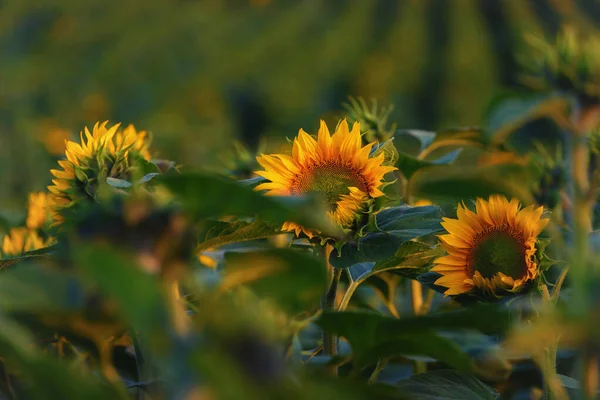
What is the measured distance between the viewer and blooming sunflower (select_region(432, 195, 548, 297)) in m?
0.51

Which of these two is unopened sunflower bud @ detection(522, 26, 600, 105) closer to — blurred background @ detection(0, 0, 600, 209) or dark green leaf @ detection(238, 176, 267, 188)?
dark green leaf @ detection(238, 176, 267, 188)

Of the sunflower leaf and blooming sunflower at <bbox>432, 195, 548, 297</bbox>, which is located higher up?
blooming sunflower at <bbox>432, 195, 548, 297</bbox>

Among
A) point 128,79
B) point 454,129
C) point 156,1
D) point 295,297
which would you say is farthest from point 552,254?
point 156,1

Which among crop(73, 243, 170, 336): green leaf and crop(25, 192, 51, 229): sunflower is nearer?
crop(73, 243, 170, 336): green leaf

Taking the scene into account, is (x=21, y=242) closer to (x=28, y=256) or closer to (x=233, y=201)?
(x=28, y=256)

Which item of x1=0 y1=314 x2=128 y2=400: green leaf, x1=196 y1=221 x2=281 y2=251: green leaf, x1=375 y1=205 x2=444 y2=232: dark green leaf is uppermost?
x1=196 y1=221 x2=281 y2=251: green leaf

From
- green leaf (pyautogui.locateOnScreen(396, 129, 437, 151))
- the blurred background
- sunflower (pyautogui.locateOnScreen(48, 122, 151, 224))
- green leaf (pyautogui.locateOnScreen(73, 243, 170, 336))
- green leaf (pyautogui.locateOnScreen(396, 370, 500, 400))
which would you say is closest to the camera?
green leaf (pyautogui.locateOnScreen(73, 243, 170, 336))

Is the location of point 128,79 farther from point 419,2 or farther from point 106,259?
point 106,259

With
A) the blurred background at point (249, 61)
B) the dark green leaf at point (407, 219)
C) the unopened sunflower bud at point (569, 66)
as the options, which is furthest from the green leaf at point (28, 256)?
the blurred background at point (249, 61)

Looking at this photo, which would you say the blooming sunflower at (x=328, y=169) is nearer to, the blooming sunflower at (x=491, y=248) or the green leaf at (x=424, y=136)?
the blooming sunflower at (x=491, y=248)

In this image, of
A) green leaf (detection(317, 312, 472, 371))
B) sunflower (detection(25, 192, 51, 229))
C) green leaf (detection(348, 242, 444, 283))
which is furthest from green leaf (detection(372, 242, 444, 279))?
sunflower (detection(25, 192, 51, 229))

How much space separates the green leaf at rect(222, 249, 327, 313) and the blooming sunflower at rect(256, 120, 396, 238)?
0.16 metres

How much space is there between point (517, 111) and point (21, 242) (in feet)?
1.49

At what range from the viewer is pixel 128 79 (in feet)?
21.7
